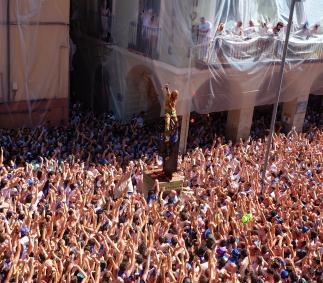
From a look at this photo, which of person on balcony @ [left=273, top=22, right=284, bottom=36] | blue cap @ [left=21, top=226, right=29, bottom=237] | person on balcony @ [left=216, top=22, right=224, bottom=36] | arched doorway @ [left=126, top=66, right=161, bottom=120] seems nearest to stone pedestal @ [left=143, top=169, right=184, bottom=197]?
blue cap @ [left=21, top=226, right=29, bottom=237]

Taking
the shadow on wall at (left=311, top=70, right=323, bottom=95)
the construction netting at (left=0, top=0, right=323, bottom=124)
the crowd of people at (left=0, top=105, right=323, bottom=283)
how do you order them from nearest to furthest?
the crowd of people at (left=0, top=105, right=323, bottom=283) → the construction netting at (left=0, top=0, right=323, bottom=124) → the shadow on wall at (left=311, top=70, right=323, bottom=95)

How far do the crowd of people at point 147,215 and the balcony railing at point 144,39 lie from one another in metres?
2.87

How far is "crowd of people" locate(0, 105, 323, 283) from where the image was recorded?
7621mm

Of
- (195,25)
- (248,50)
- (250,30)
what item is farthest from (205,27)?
(248,50)

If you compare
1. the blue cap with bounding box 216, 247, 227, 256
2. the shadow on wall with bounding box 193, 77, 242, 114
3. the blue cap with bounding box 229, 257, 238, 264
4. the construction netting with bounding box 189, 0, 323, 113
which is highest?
the construction netting with bounding box 189, 0, 323, 113

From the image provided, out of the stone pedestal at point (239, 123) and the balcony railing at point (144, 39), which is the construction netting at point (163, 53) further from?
the stone pedestal at point (239, 123)

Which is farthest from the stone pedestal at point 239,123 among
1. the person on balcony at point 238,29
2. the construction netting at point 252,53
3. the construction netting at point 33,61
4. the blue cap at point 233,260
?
the blue cap at point 233,260

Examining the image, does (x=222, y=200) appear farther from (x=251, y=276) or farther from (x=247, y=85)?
(x=247, y=85)

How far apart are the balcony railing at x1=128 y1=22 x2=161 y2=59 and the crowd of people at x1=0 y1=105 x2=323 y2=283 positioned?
2868 millimetres

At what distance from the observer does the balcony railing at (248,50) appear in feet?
46.5

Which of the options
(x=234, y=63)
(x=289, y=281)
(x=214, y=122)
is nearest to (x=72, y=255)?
(x=289, y=281)

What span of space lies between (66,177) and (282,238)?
4.64 metres

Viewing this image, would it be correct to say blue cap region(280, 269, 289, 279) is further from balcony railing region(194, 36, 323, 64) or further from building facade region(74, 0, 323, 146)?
balcony railing region(194, 36, 323, 64)

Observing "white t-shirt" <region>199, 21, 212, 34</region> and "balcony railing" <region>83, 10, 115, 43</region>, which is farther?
"balcony railing" <region>83, 10, 115, 43</region>
